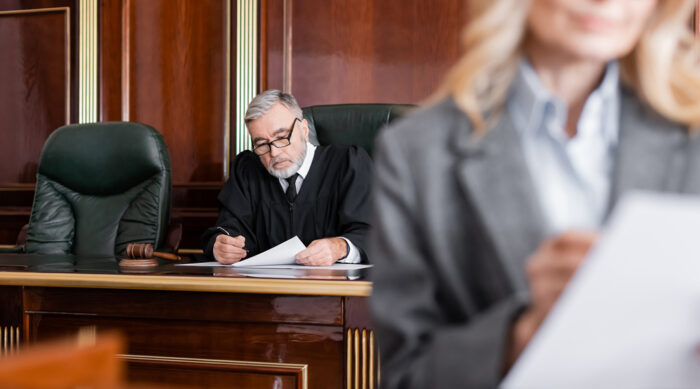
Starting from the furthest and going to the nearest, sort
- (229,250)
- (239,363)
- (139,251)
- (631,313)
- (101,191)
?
(101,191) < (229,250) < (139,251) < (239,363) < (631,313)

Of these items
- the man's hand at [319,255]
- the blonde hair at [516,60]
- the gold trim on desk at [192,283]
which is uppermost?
the blonde hair at [516,60]

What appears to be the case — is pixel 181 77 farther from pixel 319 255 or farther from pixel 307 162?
pixel 319 255

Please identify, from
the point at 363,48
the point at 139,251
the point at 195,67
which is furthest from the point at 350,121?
the point at 195,67

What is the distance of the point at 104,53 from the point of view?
14.5 ft

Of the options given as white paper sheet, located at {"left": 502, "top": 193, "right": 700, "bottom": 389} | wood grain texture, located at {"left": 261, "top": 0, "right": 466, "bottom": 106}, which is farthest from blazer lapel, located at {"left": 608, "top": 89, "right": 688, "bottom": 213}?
wood grain texture, located at {"left": 261, "top": 0, "right": 466, "bottom": 106}

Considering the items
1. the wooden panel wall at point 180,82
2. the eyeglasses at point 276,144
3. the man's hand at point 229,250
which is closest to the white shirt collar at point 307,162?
the eyeglasses at point 276,144

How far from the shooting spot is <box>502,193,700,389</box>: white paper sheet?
1.82ft

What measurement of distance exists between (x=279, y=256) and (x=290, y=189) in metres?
0.72

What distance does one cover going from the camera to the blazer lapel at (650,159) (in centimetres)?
75

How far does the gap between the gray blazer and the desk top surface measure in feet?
3.41

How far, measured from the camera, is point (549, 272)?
2.11 feet

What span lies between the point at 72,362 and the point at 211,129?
3787 millimetres

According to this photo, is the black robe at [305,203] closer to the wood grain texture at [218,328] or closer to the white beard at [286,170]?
the white beard at [286,170]

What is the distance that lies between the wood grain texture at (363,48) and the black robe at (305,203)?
99 cm
